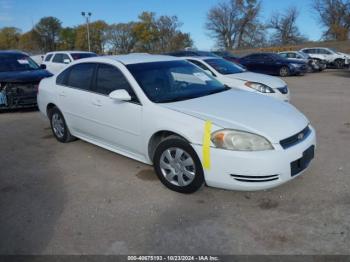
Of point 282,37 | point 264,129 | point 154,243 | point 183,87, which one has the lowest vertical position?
point 154,243

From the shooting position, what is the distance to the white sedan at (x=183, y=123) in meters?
3.66

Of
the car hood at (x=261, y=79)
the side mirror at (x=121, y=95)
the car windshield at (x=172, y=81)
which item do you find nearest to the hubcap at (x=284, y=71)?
the car hood at (x=261, y=79)

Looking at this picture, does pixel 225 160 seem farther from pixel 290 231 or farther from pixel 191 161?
pixel 290 231

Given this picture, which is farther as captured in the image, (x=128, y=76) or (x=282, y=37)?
(x=282, y=37)

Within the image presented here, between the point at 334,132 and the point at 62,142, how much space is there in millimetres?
4986

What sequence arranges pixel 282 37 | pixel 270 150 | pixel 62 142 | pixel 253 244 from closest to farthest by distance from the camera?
1. pixel 253 244
2. pixel 270 150
3. pixel 62 142
4. pixel 282 37

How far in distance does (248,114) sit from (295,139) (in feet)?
1.89

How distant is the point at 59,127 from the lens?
6191 mm

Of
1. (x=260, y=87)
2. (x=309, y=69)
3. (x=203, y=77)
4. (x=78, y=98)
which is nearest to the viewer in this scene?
(x=203, y=77)

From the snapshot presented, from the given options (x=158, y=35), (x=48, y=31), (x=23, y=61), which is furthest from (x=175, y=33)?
(x=23, y=61)

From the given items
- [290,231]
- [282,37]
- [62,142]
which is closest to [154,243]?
[290,231]

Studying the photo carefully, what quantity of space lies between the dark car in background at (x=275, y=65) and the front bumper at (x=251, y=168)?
18028mm

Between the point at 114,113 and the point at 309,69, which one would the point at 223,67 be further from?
the point at 309,69

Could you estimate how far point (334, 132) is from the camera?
264 inches
